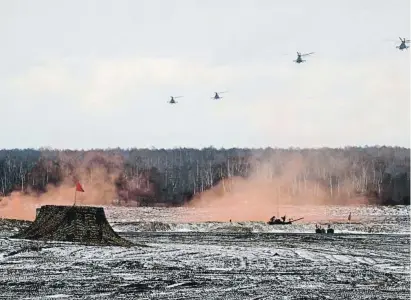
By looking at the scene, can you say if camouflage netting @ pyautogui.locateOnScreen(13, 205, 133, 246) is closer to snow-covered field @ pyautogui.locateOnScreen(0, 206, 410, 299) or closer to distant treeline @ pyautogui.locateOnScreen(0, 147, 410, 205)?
snow-covered field @ pyautogui.locateOnScreen(0, 206, 410, 299)

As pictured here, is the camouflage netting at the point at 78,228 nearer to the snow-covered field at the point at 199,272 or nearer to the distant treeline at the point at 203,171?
the snow-covered field at the point at 199,272

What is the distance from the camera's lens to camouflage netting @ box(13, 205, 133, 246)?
46344 mm

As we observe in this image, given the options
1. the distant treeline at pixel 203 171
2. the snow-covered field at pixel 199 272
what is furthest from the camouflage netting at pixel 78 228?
the distant treeline at pixel 203 171

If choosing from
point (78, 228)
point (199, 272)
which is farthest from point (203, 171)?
point (199, 272)

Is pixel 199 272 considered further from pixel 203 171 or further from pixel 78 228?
pixel 203 171

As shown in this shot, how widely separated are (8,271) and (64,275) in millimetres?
3040

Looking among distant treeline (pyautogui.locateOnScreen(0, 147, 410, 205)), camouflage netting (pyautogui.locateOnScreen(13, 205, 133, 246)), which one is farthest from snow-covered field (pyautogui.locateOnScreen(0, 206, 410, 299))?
distant treeline (pyautogui.locateOnScreen(0, 147, 410, 205))

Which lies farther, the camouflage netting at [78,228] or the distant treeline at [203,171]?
the distant treeline at [203,171]

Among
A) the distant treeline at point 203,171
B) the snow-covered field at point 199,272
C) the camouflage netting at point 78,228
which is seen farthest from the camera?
the distant treeline at point 203,171

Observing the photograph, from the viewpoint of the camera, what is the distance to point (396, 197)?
397ft

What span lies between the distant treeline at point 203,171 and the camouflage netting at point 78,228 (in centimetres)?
7917

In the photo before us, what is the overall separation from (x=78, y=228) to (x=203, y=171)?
343 ft

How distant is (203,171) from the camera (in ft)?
496

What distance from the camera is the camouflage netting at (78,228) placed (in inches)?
1825
